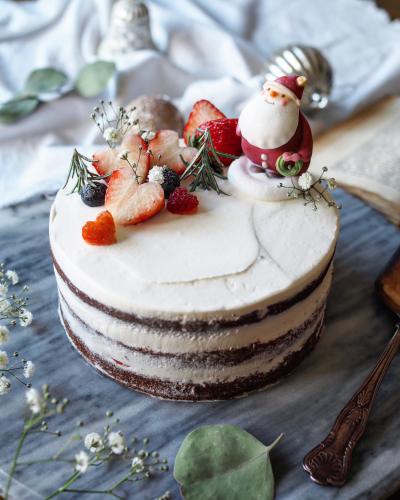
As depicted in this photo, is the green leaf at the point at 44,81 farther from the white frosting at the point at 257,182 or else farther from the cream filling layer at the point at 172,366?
the cream filling layer at the point at 172,366

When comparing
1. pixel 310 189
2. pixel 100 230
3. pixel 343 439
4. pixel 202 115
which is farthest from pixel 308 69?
pixel 343 439

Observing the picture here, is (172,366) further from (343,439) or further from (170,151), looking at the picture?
(170,151)

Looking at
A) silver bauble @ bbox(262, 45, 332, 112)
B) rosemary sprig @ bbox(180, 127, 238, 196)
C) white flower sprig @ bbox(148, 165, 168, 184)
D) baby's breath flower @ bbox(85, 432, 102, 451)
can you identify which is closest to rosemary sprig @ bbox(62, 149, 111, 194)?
white flower sprig @ bbox(148, 165, 168, 184)

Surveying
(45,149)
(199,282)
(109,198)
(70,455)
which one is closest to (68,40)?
(45,149)

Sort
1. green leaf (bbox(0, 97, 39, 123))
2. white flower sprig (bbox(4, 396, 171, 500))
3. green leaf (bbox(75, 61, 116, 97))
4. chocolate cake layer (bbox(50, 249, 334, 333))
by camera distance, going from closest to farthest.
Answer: white flower sprig (bbox(4, 396, 171, 500)) → chocolate cake layer (bbox(50, 249, 334, 333)) → green leaf (bbox(0, 97, 39, 123)) → green leaf (bbox(75, 61, 116, 97))

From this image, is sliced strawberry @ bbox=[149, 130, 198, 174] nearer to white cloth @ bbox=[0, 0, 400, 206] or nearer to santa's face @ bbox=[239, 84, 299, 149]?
santa's face @ bbox=[239, 84, 299, 149]

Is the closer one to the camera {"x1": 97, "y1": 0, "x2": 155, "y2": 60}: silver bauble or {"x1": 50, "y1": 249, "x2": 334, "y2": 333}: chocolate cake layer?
{"x1": 50, "y1": 249, "x2": 334, "y2": 333}: chocolate cake layer

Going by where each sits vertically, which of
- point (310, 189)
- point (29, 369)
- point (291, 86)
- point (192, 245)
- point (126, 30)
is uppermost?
point (291, 86)
